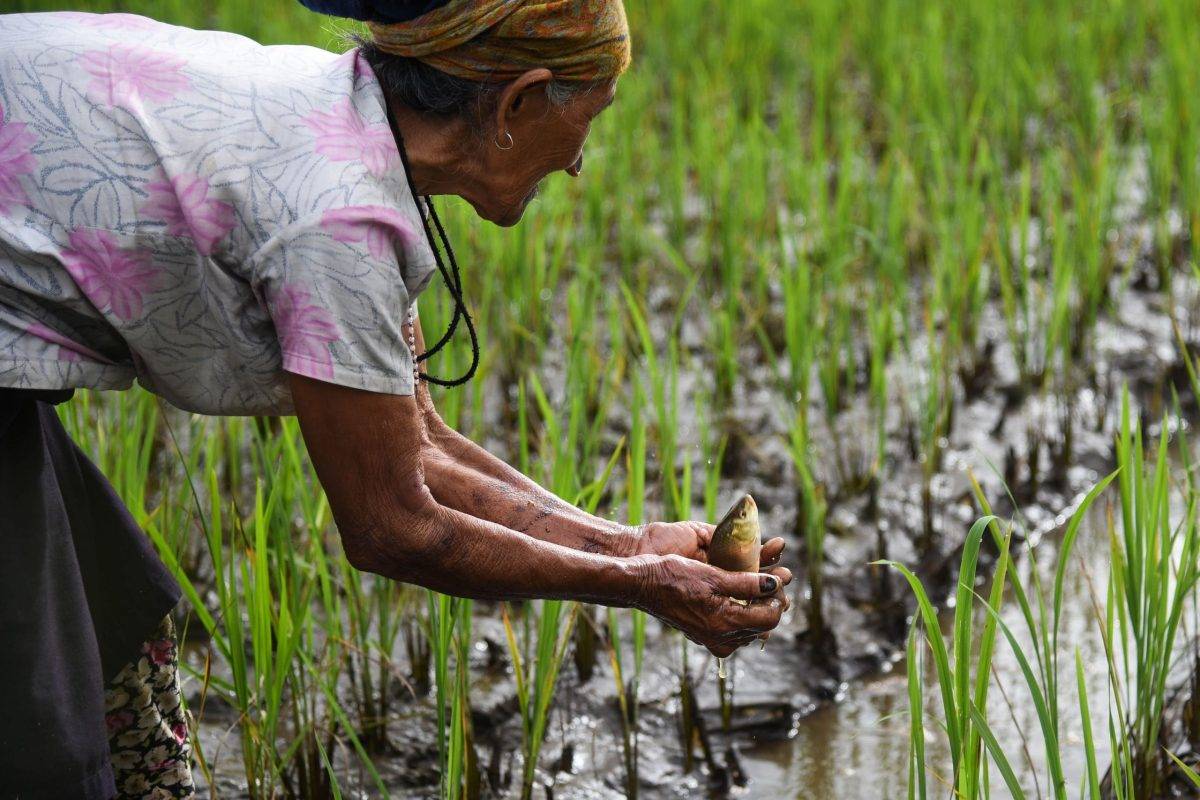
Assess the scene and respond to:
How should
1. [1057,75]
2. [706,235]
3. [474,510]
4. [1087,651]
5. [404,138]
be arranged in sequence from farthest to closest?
1. [1057,75]
2. [706,235]
3. [1087,651]
4. [474,510]
5. [404,138]

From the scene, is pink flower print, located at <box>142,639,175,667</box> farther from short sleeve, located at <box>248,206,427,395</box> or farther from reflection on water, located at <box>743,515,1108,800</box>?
reflection on water, located at <box>743,515,1108,800</box>

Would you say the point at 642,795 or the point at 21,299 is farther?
the point at 642,795

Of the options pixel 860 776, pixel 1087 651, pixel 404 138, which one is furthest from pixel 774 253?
pixel 404 138

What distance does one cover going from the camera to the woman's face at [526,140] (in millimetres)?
1413

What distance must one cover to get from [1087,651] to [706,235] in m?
1.64

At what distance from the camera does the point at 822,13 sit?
18.2 feet

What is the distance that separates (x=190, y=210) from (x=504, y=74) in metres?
0.34

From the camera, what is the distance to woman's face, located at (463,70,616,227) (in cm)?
141

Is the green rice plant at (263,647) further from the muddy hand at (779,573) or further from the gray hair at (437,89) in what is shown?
the gray hair at (437,89)

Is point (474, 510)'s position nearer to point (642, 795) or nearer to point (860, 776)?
point (642, 795)

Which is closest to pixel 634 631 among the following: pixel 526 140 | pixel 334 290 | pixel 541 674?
pixel 541 674

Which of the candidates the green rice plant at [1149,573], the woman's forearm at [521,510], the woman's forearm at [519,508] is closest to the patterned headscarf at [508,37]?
the woman's forearm at [519,508]

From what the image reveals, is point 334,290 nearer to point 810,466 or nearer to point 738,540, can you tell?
point 738,540

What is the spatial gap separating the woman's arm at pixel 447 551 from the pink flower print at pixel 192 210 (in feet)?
0.53
